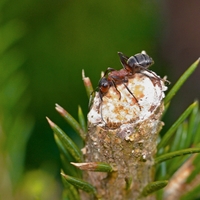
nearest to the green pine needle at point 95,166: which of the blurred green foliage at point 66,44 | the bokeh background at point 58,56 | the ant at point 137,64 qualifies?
the ant at point 137,64

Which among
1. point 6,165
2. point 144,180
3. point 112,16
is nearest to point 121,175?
point 144,180

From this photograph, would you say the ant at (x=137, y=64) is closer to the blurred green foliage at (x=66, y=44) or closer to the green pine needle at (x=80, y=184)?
the green pine needle at (x=80, y=184)

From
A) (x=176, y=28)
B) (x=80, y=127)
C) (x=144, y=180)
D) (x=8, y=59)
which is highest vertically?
(x=8, y=59)

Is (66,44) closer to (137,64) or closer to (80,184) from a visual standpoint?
(137,64)

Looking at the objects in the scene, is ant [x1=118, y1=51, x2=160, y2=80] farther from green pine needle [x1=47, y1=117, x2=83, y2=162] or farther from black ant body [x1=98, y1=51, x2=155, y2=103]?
green pine needle [x1=47, y1=117, x2=83, y2=162]

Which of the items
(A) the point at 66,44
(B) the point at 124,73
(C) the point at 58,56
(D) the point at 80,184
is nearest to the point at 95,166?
(D) the point at 80,184

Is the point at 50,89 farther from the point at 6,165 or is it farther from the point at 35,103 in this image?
the point at 6,165

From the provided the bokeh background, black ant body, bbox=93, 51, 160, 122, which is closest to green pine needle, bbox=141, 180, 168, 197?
black ant body, bbox=93, 51, 160, 122

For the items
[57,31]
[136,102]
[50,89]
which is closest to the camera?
[136,102]
